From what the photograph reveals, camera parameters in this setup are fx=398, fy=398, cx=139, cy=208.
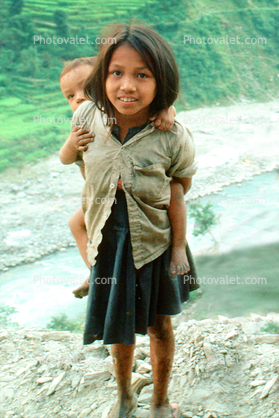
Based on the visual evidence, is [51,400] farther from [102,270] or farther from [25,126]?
[25,126]

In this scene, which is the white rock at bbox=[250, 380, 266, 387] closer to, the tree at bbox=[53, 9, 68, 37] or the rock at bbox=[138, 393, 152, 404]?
the rock at bbox=[138, 393, 152, 404]

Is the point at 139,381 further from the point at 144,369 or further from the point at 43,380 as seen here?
the point at 43,380

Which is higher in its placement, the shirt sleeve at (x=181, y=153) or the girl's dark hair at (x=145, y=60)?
the girl's dark hair at (x=145, y=60)

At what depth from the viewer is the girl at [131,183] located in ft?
3.24

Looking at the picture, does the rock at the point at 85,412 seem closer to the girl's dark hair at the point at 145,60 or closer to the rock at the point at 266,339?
the rock at the point at 266,339

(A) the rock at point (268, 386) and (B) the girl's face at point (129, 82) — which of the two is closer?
(B) the girl's face at point (129, 82)

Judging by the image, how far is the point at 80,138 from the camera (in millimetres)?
1102

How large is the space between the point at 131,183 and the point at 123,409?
0.83m

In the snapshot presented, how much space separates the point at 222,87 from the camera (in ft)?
9.37

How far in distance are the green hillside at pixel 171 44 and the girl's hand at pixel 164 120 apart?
1.72m

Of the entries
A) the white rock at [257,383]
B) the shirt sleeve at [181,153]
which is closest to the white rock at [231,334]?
the white rock at [257,383]

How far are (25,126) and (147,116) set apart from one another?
205 centimetres

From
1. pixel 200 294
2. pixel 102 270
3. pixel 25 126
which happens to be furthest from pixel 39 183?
pixel 102 270

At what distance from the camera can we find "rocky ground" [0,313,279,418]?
4.83 feet
